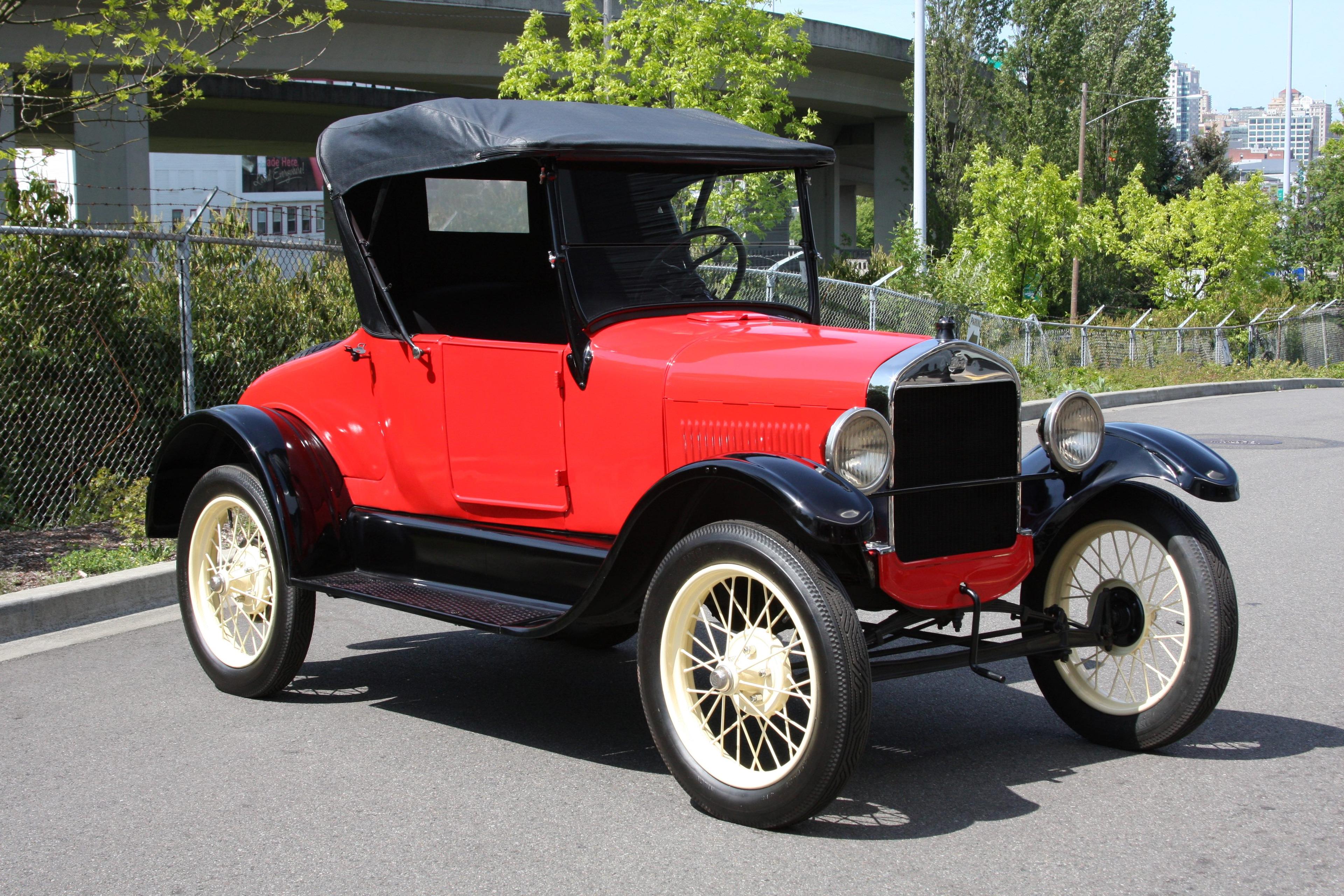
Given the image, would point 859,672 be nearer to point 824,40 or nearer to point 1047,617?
point 1047,617

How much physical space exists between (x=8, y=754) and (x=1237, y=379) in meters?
25.6

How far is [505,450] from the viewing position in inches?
Result: 192

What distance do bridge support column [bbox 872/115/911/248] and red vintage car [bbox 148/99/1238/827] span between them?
1585 inches

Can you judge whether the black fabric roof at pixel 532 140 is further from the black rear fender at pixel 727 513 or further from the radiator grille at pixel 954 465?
the black rear fender at pixel 727 513

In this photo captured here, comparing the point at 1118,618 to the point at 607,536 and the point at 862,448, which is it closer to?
the point at 862,448

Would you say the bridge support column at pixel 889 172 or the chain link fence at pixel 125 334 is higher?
the bridge support column at pixel 889 172

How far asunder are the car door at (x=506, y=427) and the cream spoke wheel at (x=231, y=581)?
3.06 feet

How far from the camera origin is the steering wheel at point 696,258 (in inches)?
204

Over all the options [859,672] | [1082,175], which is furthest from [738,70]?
[1082,175]

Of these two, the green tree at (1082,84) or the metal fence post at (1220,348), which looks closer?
the metal fence post at (1220,348)

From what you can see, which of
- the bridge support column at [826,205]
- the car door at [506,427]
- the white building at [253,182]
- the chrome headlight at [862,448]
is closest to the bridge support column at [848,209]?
the bridge support column at [826,205]

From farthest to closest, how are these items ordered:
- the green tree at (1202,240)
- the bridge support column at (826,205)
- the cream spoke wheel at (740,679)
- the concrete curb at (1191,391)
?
1. the bridge support column at (826,205)
2. the green tree at (1202,240)
3. the concrete curb at (1191,391)
4. the cream spoke wheel at (740,679)

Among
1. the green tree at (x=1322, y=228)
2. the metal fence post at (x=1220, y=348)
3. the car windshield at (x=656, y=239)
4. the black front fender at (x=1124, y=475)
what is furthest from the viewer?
the green tree at (x=1322, y=228)

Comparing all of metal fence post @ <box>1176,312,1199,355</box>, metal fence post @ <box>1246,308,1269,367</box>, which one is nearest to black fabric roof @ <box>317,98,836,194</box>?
metal fence post @ <box>1176,312,1199,355</box>
